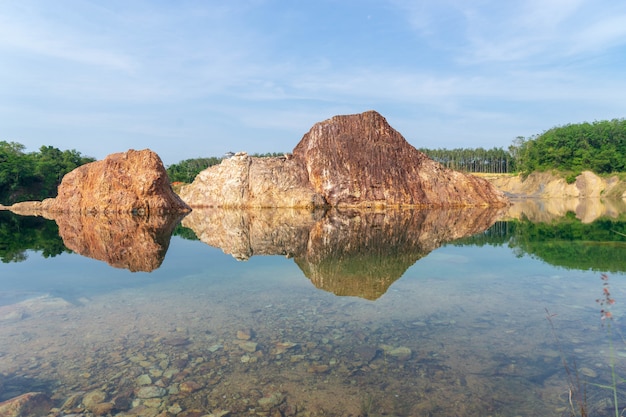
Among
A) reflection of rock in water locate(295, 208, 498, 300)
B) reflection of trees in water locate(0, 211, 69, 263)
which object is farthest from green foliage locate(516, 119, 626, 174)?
reflection of trees in water locate(0, 211, 69, 263)

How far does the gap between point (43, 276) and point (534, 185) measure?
298 ft

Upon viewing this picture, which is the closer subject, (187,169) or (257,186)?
(257,186)

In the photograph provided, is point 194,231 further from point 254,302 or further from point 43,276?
point 254,302

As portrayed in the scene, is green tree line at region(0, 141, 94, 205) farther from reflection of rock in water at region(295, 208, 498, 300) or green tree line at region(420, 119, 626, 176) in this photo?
green tree line at region(420, 119, 626, 176)

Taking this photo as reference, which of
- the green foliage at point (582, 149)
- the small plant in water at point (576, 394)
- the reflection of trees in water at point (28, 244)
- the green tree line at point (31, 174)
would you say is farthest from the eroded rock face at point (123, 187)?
the green foliage at point (582, 149)

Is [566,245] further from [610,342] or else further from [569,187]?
[569,187]

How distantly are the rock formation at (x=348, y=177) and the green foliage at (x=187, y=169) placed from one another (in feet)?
143

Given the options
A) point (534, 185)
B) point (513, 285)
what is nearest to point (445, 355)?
point (513, 285)

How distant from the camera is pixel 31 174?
202 feet

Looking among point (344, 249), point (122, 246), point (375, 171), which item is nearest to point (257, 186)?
point (375, 171)

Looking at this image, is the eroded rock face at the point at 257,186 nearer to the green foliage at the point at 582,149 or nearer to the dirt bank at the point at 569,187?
the dirt bank at the point at 569,187

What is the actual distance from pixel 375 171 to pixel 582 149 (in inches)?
2267

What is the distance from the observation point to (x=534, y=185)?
85.2 metres

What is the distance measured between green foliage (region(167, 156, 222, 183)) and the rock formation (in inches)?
1713
